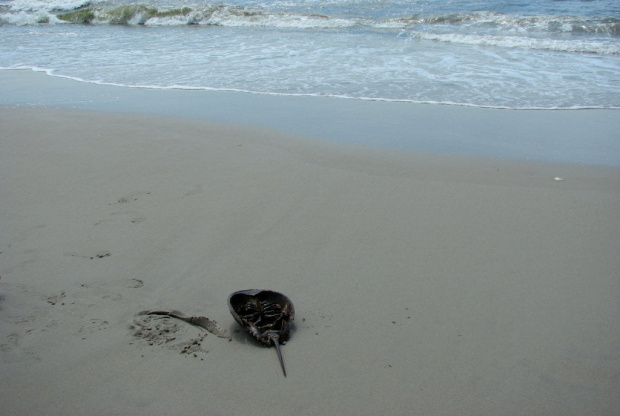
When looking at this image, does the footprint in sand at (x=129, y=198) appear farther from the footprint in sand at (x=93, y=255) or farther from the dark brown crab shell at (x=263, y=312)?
the dark brown crab shell at (x=263, y=312)

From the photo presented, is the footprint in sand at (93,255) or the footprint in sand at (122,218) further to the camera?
the footprint in sand at (122,218)

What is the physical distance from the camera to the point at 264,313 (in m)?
2.77

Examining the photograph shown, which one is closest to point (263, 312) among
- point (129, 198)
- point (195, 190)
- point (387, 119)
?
point (195, 190)

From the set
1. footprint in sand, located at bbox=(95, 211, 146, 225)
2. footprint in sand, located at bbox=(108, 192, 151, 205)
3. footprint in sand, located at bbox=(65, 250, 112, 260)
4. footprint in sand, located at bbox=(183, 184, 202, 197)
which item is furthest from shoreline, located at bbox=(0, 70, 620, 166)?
footprint in sand, located at bbox=(65, 250, 112, 260)

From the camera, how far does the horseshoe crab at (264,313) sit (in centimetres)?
266

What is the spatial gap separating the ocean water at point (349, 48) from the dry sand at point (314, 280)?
2802 mm

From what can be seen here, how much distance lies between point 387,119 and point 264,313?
12.8 ft

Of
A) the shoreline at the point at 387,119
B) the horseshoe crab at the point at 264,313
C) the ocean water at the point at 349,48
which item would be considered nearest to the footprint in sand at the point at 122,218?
the horseshoe crab at the point at 264,313

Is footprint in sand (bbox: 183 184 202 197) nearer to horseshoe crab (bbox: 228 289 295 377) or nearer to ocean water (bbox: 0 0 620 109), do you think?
horseshoe crab (bbox: 228 289 295 377)

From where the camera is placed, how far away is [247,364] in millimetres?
2559

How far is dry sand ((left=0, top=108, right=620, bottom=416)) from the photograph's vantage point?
241 centimetres

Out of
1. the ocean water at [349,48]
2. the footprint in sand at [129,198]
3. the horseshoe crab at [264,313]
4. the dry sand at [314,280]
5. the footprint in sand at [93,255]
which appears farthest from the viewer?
the ocean water at [349,48]

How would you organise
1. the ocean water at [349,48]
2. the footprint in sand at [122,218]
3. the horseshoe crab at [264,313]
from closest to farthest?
the horseshoe crab at [264,313] < the footprint in sand at [122,218] < the ocean water at [349,48]

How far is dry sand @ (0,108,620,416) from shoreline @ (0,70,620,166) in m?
0.42
